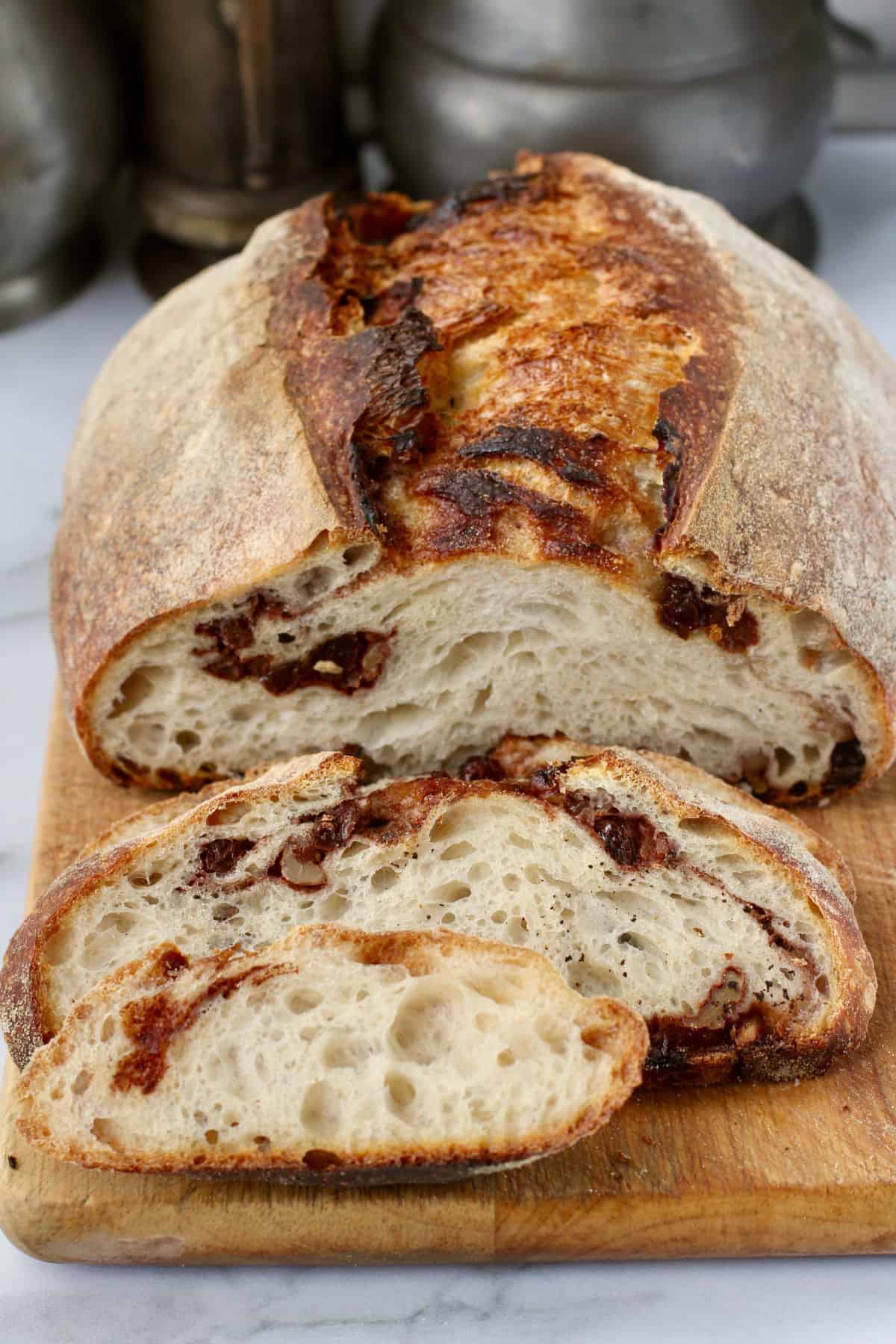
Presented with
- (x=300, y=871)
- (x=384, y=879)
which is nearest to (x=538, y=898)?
(x=384, y=879)

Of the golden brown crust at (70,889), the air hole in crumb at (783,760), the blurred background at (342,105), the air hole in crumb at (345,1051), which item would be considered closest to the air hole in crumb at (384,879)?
the golden brown crust at (70,889)

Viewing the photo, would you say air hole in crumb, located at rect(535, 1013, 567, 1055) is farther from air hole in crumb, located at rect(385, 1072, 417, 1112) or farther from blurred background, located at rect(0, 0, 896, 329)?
blurred background, located at rect(0, 0, 896, 329)

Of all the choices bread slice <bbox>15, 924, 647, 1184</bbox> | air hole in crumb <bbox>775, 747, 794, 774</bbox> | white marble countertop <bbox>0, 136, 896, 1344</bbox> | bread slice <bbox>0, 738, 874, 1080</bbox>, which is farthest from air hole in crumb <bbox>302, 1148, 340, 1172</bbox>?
air hole in crumb <bbox>775, 747, 794, 774</bbox>

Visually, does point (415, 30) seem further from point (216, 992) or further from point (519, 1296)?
point (519, 1296)

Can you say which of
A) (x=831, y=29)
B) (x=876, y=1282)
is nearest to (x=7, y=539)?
(x=876, y=1282)

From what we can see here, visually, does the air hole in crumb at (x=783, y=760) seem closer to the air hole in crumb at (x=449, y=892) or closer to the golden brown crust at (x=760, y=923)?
the golden brown crust at (x=760, y=923)

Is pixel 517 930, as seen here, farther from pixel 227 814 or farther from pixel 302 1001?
pixel 227 814

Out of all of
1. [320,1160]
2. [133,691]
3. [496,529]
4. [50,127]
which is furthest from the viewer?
[50,127]
